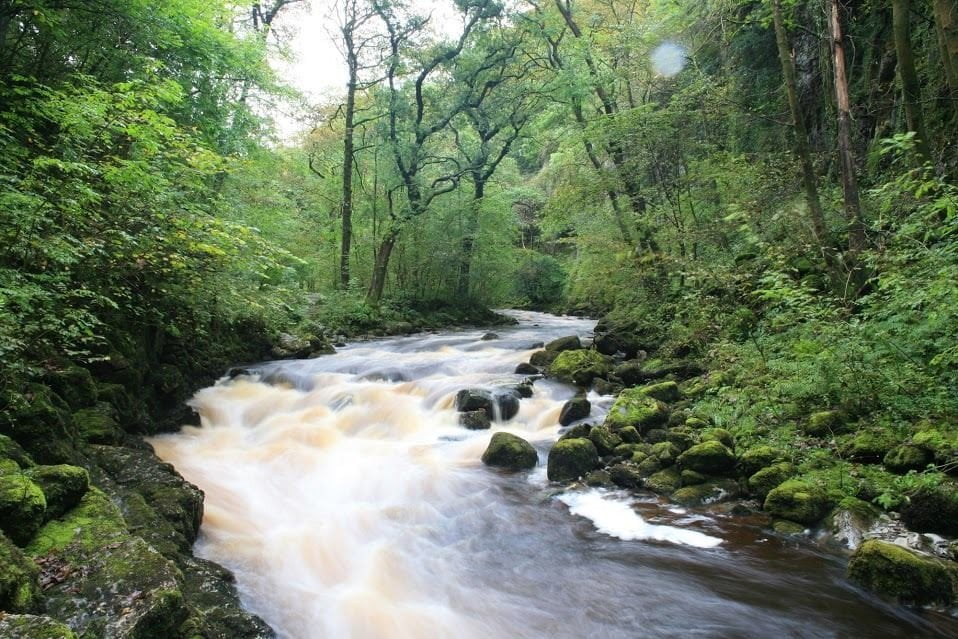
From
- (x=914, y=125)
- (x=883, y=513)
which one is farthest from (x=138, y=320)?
(x=914, y=125)

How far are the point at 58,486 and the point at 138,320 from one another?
204 inches

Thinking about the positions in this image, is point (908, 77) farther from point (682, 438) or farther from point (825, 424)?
point (682, 438)

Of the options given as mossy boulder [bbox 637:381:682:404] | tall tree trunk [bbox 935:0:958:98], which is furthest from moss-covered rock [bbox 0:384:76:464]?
tall tree trunk [bbox 935:0:958:98]

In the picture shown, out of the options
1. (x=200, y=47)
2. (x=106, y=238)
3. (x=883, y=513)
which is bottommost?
(x=883, y=513)

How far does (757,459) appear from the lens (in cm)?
652

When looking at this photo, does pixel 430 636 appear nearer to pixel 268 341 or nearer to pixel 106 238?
pixel 106 238

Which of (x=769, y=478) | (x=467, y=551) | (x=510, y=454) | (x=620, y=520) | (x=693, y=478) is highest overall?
(x=769, y=478)

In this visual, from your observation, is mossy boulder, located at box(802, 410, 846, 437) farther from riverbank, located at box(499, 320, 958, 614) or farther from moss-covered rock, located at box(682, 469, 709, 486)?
moss-covered rock, located at box(682, 469, 709, 486)

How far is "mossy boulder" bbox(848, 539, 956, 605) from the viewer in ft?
13.8

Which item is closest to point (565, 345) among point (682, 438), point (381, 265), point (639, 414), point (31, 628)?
point (639, 414)

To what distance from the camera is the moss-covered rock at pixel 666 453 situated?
23.3 feet

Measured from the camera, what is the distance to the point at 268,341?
46.9 feet

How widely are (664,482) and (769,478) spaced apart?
1.21 m

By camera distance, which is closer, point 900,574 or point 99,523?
point 99,523
